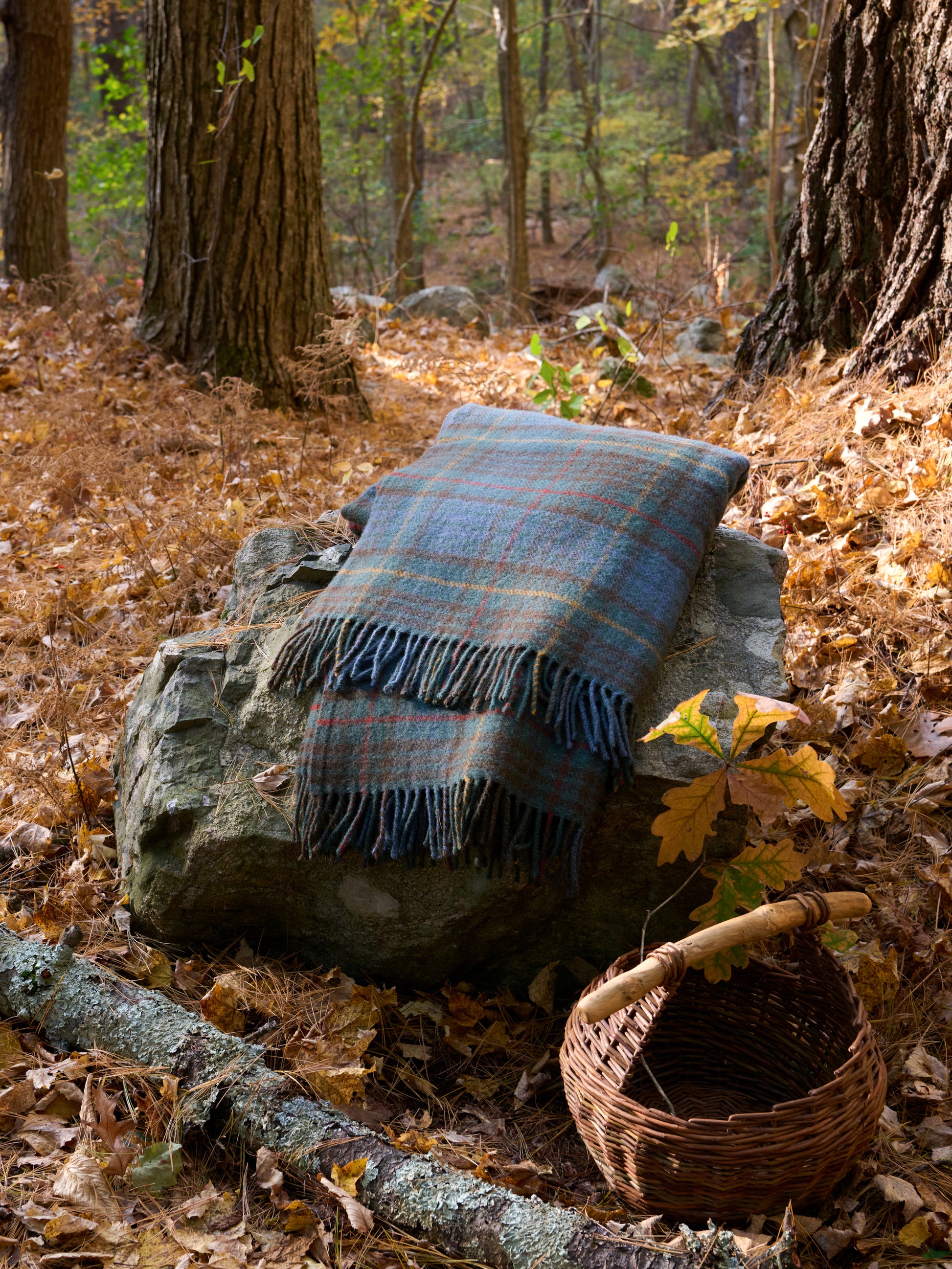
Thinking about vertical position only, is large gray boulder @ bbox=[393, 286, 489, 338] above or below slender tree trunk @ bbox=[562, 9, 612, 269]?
below

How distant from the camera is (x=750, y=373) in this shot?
4.12 metres

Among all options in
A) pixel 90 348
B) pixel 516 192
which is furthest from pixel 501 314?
pixel 90 348

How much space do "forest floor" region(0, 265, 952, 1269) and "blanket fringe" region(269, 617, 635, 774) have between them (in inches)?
26.9

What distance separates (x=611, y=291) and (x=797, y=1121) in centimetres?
814

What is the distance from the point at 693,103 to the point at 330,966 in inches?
622

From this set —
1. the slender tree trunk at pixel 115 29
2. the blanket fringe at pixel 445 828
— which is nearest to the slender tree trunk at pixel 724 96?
the slender tree trunk at pixel 115 29

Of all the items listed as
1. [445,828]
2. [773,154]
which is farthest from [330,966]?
[773,154]

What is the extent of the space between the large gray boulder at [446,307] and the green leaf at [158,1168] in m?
6.48

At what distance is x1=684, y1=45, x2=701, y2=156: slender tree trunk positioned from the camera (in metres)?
14.5

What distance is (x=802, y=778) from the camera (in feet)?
5.76

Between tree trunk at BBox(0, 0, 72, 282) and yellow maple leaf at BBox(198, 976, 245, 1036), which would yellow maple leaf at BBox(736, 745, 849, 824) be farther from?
tree trunk at BBox(0, 0, 72, 282)

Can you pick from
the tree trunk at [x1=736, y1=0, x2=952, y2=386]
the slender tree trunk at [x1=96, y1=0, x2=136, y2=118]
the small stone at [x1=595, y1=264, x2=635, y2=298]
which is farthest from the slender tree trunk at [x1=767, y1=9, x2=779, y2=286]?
the slender tree trunk at [x1=96, y1=0, x2=136, y2=118]

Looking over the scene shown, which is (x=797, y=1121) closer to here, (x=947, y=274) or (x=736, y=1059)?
(x=736, y=1059)

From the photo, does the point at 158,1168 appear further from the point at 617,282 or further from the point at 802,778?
the point at 617,282
